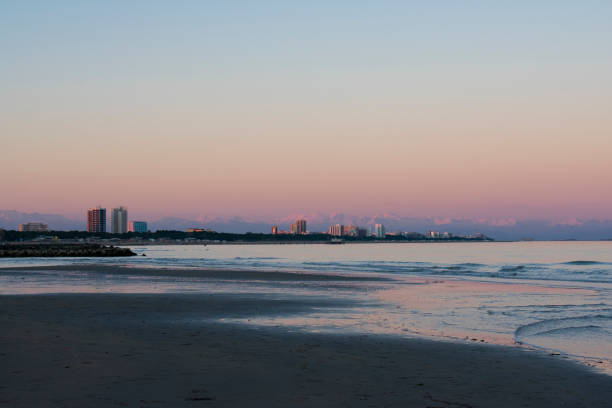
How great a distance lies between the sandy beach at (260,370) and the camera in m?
8.13

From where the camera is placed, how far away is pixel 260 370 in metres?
9.99

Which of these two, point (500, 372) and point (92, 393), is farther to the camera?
point (500, 372)

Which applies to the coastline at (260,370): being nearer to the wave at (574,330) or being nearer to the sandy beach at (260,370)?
the sandy beach at (260,370)

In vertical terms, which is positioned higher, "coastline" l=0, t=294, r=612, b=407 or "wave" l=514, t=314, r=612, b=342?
"coastline" l=0, t=294, r=612, b=407

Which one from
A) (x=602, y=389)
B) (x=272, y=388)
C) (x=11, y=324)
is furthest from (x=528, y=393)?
(x=11, y=324)

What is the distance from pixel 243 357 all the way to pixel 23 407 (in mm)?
4454

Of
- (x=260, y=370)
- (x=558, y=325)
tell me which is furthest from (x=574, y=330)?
(x=260, y=370)

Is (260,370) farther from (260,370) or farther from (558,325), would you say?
(558,325)

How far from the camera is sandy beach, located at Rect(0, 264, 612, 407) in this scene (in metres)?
8.13

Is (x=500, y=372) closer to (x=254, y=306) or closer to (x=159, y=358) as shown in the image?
(x=159, y=358)

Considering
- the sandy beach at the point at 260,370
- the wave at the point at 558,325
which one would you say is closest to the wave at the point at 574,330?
the wave at the point at 558,325

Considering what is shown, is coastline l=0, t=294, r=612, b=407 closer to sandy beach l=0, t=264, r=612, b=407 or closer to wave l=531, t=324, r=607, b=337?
sandy beach l=0, t=264, r=612, b=407

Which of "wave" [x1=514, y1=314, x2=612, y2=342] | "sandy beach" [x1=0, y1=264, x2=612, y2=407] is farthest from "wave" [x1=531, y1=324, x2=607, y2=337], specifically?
"sandy beach" [x1=0, y1=264, x2=612, y2=407]

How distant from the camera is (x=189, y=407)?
299 inches
